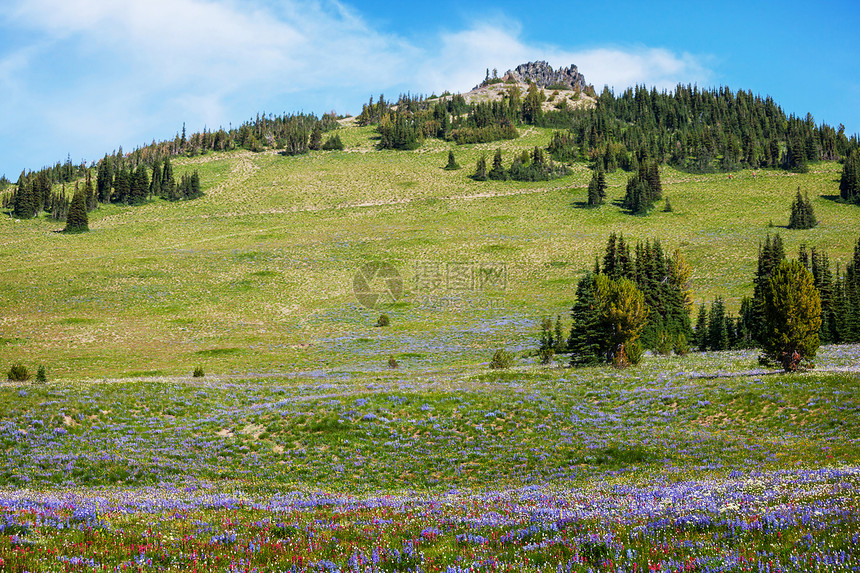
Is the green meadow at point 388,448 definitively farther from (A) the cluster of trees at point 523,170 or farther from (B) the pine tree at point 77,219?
(A) the cluster of trees at point 523,170

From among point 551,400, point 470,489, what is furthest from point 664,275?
point 470,489

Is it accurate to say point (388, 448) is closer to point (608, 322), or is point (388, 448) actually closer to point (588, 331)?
point (608, 322)

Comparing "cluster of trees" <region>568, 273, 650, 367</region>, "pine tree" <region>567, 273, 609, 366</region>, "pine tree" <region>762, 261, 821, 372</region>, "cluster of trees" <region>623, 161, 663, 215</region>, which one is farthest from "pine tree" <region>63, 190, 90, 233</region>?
"pine tree" <region>762, 261, 821, 372</region>

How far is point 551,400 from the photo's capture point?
2678 centimetres

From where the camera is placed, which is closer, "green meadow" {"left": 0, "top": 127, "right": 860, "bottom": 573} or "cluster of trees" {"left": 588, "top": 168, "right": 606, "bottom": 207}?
"green meadow" {"left": 0, "top": 127, "right": 860, "bottom": 573}

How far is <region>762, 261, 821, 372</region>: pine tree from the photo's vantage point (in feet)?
96.8

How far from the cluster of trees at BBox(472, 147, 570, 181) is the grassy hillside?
5.73 meters

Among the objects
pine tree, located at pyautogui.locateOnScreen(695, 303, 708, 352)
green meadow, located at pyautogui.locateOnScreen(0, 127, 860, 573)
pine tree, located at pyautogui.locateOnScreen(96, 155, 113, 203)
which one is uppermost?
pine tree, located at pyautogui.locateOnScreen(96, 155, 113, 203)

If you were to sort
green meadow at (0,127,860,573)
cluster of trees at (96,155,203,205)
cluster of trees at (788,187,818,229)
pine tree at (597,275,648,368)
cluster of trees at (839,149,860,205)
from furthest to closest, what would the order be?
cluster of trees at (96,155,203,205)
cluster of trees at (839,149,860,205)
cluster of trees at (788,187,818,229)
pine tree at (597,275,648,368)
green meadow at (0,127,860,573)

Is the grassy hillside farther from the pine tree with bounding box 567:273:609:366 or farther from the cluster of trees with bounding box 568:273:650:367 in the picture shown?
the cluster of trees with bounding box 568:273:650:367

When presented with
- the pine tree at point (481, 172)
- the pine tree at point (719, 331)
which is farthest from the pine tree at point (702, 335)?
the pine tree at point (481, 172)

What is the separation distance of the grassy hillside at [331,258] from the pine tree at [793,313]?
30241 mm

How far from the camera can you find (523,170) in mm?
178125

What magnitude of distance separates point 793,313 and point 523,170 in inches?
6086
